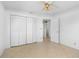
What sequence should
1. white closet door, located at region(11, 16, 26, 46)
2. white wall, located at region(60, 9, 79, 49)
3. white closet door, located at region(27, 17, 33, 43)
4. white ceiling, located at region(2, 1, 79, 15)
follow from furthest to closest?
white closet door, located at region(27, 17, 33, 43), white closet door, located at region(11, 16, 26, 46), white wall, located at region(60, 9, 79, 49), white ceiling, located at region(2, 1, 79, 15)

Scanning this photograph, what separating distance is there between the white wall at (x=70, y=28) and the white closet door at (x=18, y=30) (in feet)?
7.55

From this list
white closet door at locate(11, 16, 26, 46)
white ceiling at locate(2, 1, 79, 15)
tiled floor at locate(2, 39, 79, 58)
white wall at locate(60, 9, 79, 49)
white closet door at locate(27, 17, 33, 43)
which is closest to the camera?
white ceiling at locate(2, 1, 79, 15)

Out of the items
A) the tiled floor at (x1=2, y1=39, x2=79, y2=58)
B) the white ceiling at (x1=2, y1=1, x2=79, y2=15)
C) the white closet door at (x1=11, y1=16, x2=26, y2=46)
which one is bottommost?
the tiled floor at (x1=2, y1=39, x2=79, y2=58)

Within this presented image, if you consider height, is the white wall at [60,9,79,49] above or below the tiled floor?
above

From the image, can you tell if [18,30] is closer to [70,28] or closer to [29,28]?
[29,28]

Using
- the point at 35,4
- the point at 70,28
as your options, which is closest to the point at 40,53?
the point at 35,4

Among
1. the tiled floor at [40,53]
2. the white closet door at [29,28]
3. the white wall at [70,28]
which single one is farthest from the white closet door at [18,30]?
the white wall at [70,28]

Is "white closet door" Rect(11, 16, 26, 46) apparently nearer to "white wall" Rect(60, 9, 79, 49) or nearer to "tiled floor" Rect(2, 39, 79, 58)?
"tiled floor" Rect(2, 39, 79, 58)

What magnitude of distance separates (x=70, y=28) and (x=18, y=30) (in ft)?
9.30

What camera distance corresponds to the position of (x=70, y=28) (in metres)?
4.87

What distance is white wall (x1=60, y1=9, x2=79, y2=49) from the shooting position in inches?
175

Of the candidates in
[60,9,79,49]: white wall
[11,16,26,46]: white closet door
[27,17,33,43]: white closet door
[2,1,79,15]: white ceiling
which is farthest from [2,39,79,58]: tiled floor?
[2,1,79,15]: white ceiling

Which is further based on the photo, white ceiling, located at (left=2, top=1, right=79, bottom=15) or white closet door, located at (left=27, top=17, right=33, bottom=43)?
white closet door, located at (left=27, top=17, right=33, bottom=43)

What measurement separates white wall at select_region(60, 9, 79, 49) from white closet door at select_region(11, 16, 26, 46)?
2.30 metres
